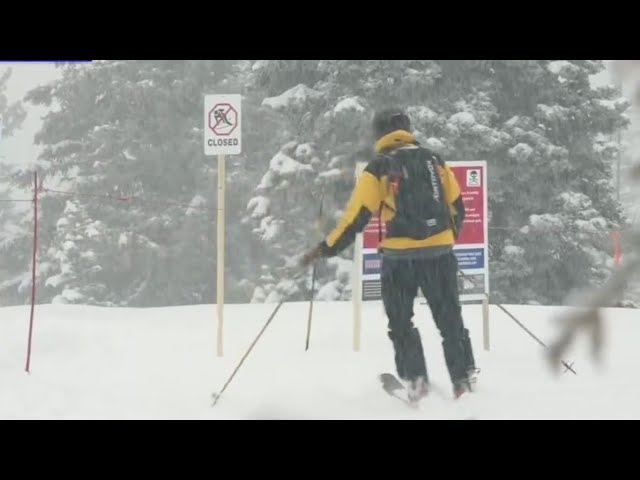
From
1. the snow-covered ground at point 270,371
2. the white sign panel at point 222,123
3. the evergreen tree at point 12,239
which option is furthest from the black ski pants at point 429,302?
the evergreen tree at point 12,239

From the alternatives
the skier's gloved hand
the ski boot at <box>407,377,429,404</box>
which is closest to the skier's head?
the skier's gloved hand

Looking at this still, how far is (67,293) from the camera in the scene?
20594 mm

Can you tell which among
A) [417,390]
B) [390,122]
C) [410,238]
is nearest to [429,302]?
[410,238]

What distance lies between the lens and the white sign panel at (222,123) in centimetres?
616

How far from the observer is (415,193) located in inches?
174

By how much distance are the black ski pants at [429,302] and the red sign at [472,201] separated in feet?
5.48

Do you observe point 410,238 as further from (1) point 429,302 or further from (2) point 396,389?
(2) point 396,389

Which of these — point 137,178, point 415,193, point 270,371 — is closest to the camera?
point 415,193

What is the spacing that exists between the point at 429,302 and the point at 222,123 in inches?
102

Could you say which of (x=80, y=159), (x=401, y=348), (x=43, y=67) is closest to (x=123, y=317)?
(x=401, y=348)

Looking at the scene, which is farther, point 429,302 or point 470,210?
point 470,210

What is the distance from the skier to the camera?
14.6 ft

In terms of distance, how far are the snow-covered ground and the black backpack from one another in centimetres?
105

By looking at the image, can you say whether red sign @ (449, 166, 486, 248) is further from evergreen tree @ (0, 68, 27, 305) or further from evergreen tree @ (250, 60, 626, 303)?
evergreen tree @ (0, 68, 27, 305)
